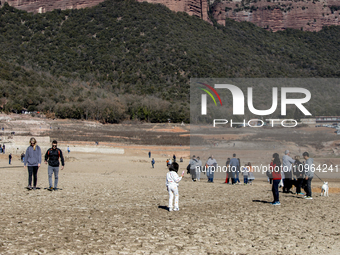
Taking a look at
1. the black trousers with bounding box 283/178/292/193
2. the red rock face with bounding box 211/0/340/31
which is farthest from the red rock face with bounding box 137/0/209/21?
the black trousers with bounding box 283/178/292/193

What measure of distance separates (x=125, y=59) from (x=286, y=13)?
9042 centimetres

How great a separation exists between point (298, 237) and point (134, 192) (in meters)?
5.97

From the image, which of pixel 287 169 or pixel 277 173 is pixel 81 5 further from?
pixel 277 173

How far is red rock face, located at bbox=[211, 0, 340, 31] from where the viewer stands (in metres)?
153

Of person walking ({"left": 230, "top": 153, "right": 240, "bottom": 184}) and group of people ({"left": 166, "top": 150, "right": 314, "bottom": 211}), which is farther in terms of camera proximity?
person walking ({"left": 230, "top": 153, "right": 240, "bottom": 184})

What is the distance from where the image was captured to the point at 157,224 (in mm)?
6926

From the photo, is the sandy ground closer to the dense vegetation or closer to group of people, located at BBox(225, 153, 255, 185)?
group of people, located at BBox(225, 153, 255, 185)

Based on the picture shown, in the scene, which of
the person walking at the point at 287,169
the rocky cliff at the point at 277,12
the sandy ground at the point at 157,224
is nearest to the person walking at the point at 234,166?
the person walking at the point at 287,169

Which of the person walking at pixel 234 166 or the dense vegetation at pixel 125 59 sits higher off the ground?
the dense vegetation at pixel 125 59

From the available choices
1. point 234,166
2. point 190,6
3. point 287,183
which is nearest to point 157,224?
point 287,183

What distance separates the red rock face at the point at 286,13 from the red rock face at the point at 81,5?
16546mm

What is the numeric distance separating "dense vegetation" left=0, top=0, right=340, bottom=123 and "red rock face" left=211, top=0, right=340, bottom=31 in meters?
32.3

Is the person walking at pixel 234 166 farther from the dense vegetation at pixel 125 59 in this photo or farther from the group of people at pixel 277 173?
the dense vegetation at pixel 125 59

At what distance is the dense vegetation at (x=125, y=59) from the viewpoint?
253 feet
